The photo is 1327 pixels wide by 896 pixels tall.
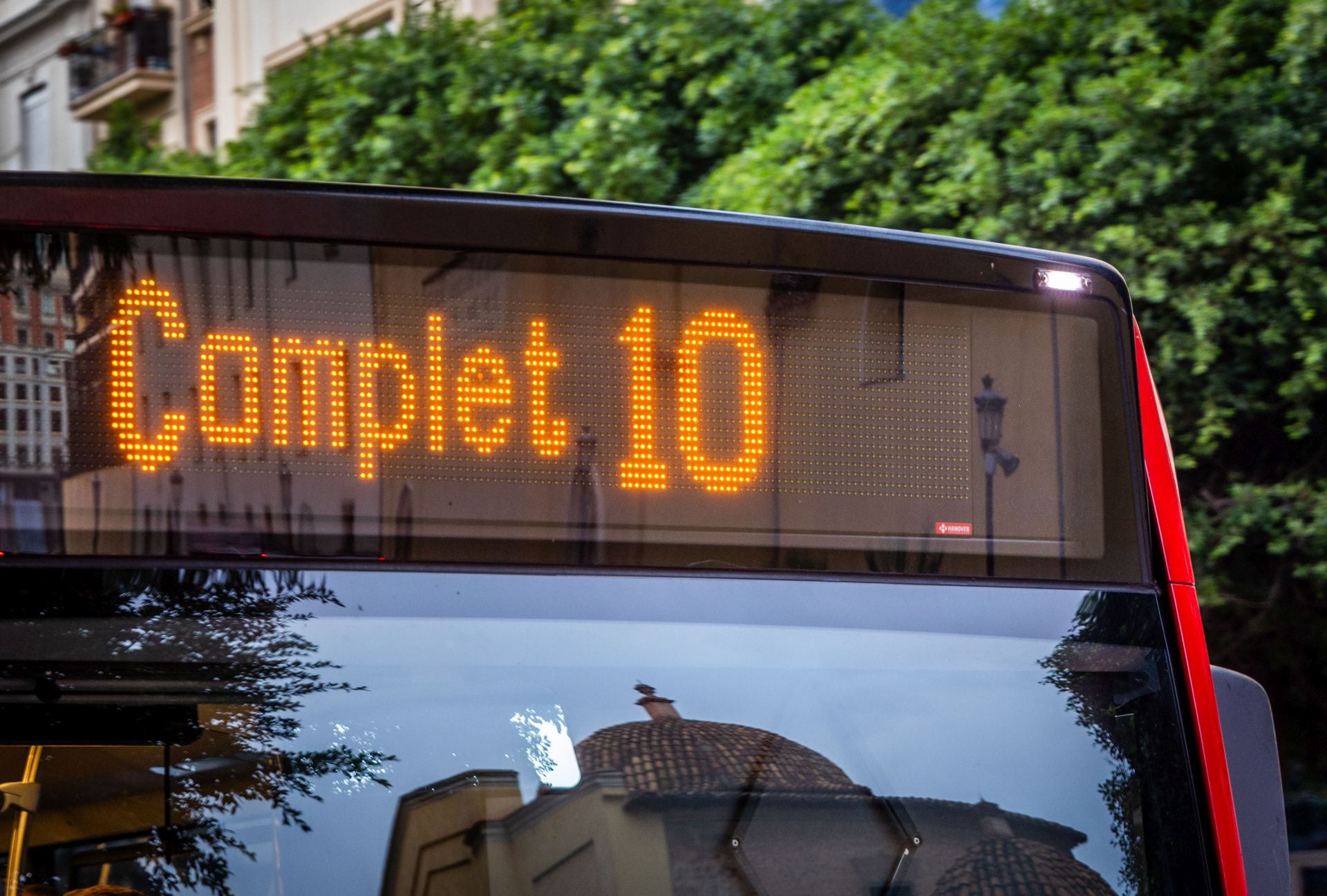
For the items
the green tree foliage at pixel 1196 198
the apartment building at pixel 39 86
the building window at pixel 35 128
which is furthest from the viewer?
the building window at pixel 35 128

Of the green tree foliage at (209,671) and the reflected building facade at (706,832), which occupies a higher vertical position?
the green tree foliage at (209,671)

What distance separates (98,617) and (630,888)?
89cm

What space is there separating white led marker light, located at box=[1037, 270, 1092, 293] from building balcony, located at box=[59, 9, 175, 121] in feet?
77.6

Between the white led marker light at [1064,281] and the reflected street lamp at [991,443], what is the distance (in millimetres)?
202

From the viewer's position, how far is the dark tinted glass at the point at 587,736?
6.59 ft

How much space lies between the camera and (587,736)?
83.1 inches

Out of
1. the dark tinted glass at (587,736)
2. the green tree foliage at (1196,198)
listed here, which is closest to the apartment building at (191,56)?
the green tree foliage at (1196,198)

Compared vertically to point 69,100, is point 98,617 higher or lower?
lower

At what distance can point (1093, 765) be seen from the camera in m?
2.27

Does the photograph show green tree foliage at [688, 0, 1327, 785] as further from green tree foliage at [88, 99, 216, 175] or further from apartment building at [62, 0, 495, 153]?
apartment building at [62, 0, 495, 153]

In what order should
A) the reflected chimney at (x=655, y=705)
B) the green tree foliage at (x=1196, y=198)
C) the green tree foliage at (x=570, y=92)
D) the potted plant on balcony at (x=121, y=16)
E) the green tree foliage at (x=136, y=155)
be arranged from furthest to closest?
the potted plant on balcony at (x=121, y=16) → the green tree foliage at (x=136, y=155) → the green tree foliage at (x=570, y=92) → the green tree foliage at (x=1196, y=198) → the reflected chimney at (x=655, y=705)

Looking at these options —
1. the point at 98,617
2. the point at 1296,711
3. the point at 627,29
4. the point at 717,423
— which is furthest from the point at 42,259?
the point at 627,29

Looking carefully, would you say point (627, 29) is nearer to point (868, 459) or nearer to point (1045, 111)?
point (1045, 111)

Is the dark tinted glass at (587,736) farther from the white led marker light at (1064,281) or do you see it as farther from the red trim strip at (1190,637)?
the white led marker light at (1064,281)
